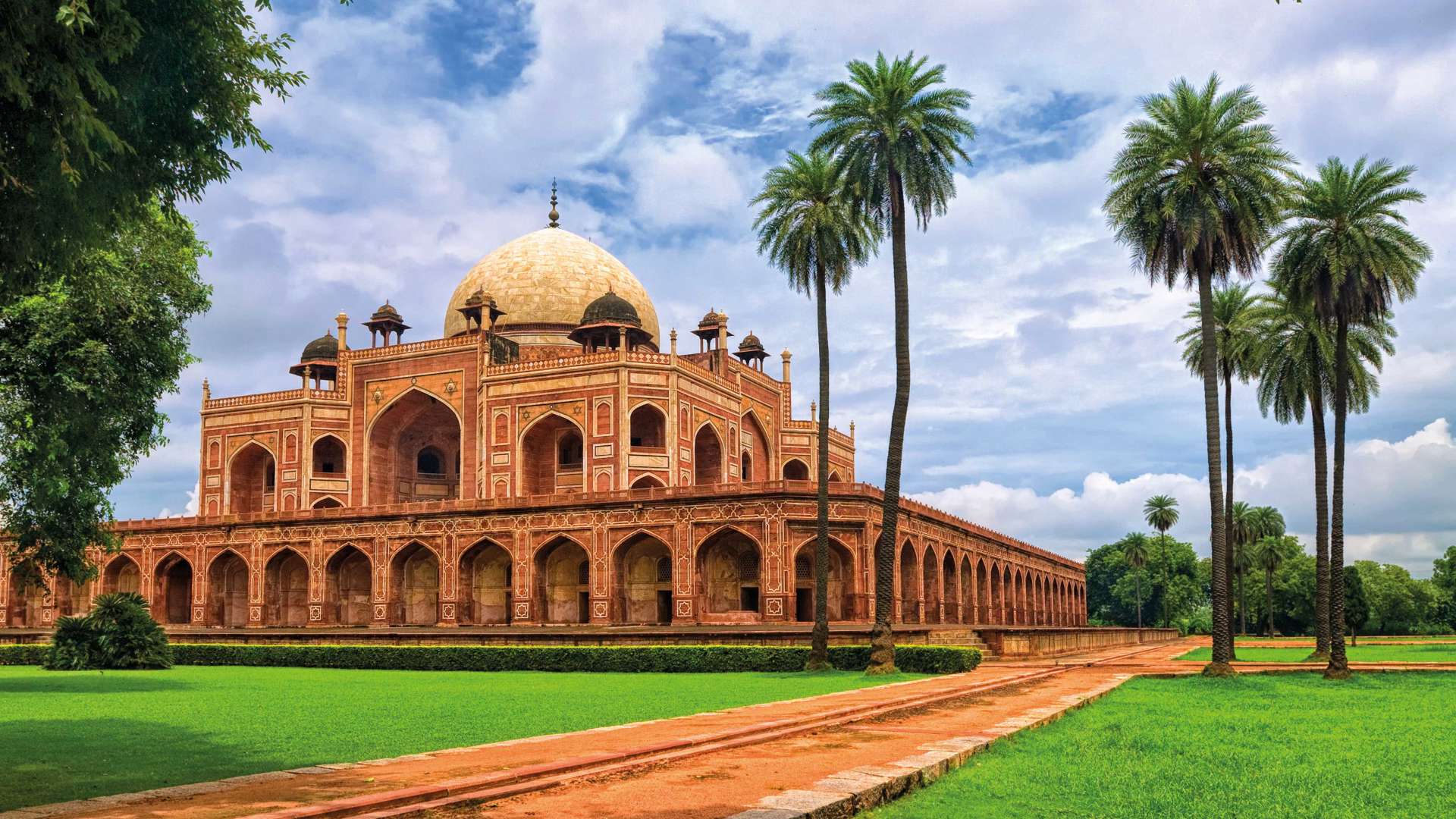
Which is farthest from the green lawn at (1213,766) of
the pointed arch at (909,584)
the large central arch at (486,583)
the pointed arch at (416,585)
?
the pointed arch at (416,585)

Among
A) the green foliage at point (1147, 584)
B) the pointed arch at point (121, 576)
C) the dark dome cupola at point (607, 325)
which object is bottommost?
the green foliage at point (1147, 584)

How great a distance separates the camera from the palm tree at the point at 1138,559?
89.2 metres

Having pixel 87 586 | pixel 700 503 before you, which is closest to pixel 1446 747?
pixel 700 503

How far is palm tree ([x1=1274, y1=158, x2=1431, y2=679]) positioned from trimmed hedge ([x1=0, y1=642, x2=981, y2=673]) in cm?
953

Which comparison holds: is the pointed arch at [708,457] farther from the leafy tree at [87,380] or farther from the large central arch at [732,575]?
the leafy tree at [87,380]

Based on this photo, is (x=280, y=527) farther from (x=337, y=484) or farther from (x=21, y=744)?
(x=21, y=744)

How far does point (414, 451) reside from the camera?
A: 179 ft

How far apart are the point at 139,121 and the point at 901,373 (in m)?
19.5

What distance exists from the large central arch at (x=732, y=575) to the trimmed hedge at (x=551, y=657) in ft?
32.7

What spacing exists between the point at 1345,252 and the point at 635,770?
917 inches

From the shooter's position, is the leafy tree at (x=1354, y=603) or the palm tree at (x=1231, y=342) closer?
the palm tree at (x=1231, y=342)

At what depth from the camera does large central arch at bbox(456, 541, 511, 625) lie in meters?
41.8

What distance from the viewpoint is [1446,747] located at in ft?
34.7

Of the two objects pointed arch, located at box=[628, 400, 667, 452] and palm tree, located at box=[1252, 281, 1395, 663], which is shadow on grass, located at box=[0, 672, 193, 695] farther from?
palm tree, located at box=[1252, 281, 1395, 663]
